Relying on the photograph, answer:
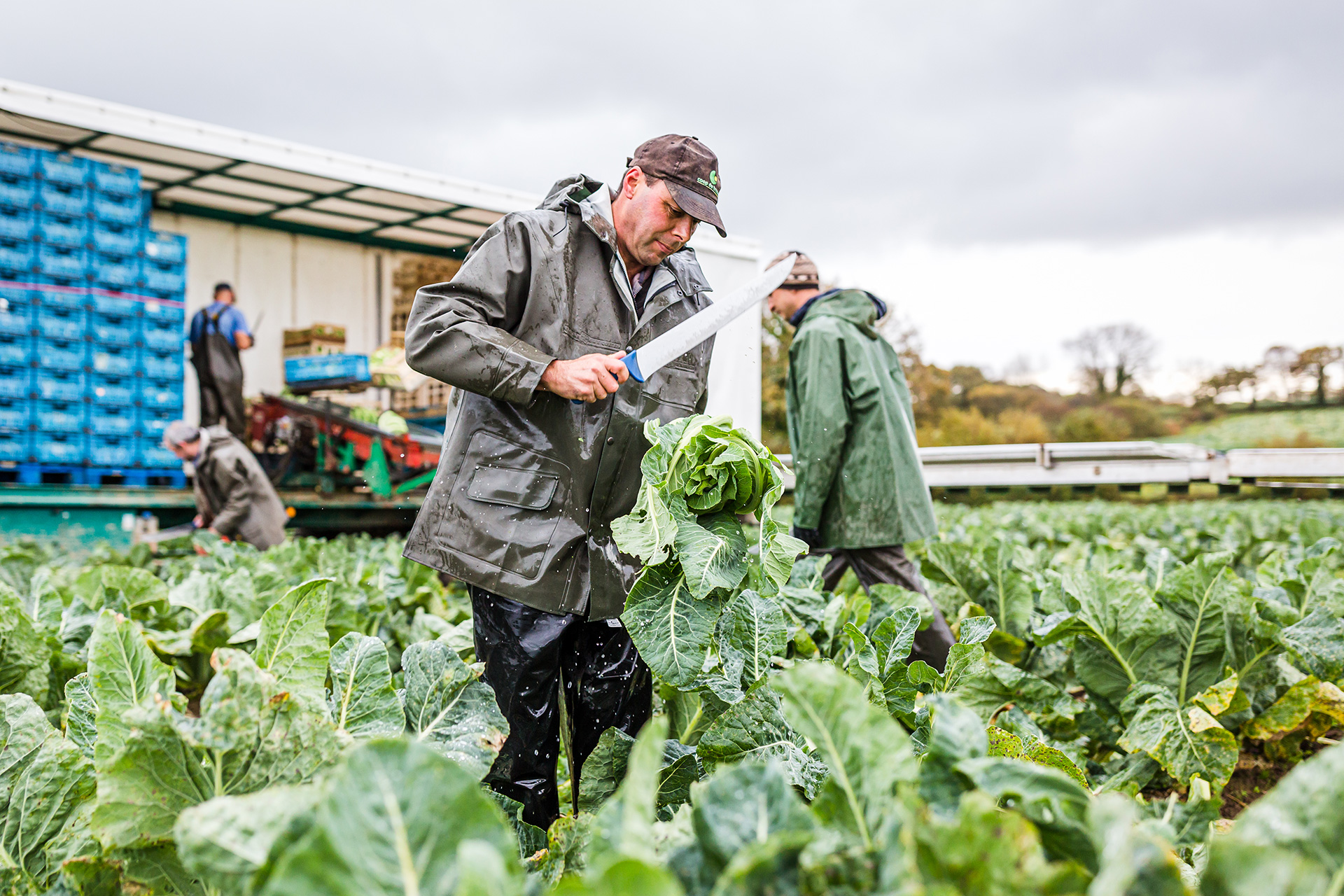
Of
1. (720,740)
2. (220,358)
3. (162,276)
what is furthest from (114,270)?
(720,740)

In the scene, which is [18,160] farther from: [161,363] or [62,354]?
[161,363]

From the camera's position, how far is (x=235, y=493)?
713cm

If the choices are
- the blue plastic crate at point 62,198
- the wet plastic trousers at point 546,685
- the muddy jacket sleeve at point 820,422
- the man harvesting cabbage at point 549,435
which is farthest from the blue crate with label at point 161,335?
the wet plastic trousers at point 546,685

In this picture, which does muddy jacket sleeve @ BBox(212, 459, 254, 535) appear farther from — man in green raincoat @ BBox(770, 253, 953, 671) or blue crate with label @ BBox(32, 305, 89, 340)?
man in green raincoat @ BBox(770, 253, 953, 671)

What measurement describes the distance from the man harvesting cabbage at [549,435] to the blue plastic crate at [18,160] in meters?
7.93

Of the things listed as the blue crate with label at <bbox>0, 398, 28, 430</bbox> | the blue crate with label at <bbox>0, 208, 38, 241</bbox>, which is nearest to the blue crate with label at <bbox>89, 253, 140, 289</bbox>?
the blue crate with label at <bbox>0, 208, 38, 241</bbox>

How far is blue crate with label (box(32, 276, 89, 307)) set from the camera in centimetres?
834

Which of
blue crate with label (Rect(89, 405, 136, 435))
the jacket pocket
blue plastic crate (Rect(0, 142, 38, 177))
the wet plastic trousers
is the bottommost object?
the wet plastic trousers

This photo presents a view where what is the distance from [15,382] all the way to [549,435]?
8087 millimetres

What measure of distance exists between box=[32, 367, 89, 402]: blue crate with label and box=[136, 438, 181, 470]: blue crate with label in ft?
2.30

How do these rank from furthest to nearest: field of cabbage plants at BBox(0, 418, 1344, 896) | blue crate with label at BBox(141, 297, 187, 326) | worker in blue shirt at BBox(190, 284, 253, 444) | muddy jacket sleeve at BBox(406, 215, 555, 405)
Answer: worker in blue shirt at BBox(190, 284, 253, 444) → blue crate with label at BBox(141, 297, 187, 326) → muddy jacket sleeve at BBox(406, 215, 555, 405) → field of cabbage plants at BBox(0, 418, 1344, 896)

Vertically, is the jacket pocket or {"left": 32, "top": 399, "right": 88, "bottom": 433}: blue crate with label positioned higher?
{"left": 32, "top": 399, "right": 88, "bottom": 433}: blue crate with label

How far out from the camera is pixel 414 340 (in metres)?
2.27

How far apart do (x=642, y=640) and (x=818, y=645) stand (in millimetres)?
1642
